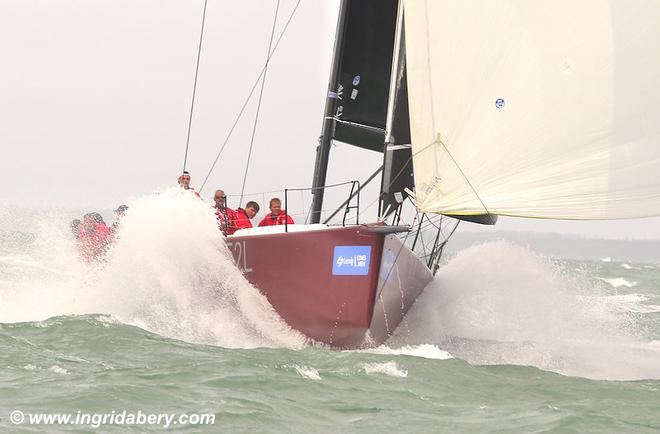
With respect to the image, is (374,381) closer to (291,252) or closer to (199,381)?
(199,381)

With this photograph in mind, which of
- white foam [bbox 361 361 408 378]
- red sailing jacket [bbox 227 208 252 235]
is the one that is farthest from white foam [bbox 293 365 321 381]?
red sailing jacket [bbox 227 208 252 235]

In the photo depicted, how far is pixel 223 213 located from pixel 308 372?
126 inches

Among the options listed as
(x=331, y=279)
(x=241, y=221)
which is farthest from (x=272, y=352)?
(x=241, y=221)

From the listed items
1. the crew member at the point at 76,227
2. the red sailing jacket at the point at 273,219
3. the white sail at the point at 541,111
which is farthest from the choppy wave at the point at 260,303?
the white sail at the point at 541,111

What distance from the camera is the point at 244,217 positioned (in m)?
10.5

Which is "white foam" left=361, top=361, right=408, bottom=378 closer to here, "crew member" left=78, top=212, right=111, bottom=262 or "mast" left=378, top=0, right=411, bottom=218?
"mast" left=378, top=0, right=411, bottom=218

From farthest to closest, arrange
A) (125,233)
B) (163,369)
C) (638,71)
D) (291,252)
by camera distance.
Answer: (125,233) < (291,252) < (638,71) < (163,369)

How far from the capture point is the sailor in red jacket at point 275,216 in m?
9.91

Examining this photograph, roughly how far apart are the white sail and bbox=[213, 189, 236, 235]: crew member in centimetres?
246

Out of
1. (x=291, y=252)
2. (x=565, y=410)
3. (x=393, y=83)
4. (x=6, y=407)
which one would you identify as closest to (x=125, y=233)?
(x=291, y=252)

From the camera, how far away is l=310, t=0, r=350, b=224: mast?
32.8 feet

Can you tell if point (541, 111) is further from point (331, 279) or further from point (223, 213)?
point (223, 213)

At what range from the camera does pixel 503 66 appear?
295 inches

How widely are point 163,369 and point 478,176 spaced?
108 inches
